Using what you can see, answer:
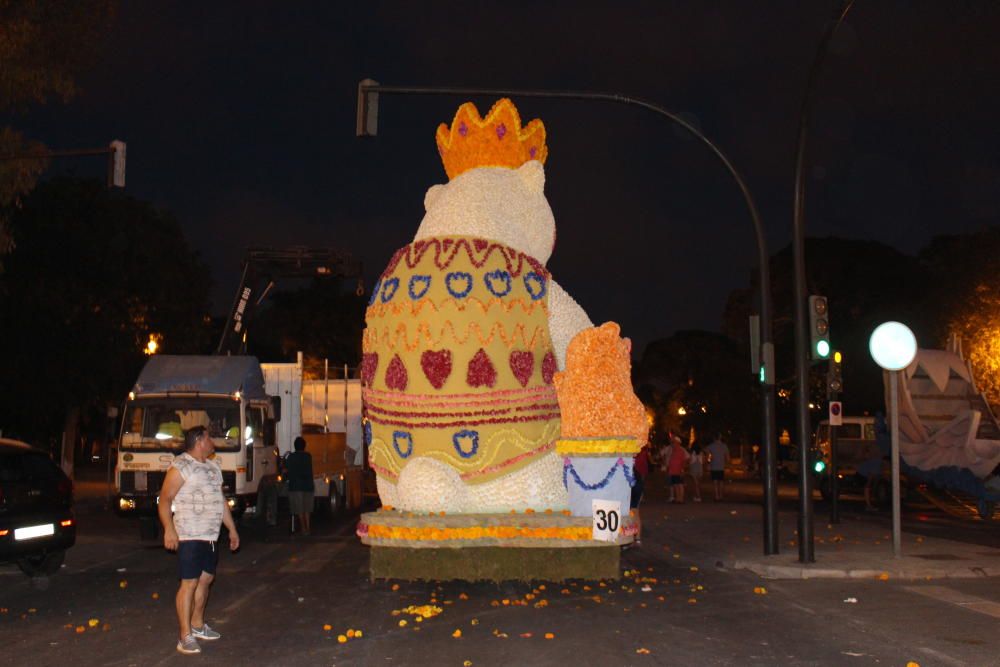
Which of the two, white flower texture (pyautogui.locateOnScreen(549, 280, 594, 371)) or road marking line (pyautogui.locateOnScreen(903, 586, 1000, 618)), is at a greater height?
white flower texture (pyautogui.locateOnScreen(549, 280, 594, 371))

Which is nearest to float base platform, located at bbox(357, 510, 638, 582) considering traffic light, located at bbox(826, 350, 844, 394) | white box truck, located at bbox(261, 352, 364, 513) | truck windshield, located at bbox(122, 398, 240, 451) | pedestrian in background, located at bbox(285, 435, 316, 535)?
pedestrian in background, located at bbox(285, 435, 316, 535)

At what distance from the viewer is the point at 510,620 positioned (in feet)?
29.9

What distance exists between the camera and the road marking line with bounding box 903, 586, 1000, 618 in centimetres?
986

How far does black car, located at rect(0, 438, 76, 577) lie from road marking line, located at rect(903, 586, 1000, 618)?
31.9 feet

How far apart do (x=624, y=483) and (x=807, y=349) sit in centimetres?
381

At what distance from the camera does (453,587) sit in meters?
11.0

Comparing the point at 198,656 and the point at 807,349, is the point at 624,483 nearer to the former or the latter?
the point at 807,349

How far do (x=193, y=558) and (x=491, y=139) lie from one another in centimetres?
591

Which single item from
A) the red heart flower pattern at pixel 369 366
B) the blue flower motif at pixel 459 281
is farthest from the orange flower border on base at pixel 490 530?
the blue flower motif at pixel 459 281

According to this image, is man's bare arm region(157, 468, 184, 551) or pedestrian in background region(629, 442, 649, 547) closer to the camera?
man's bare arm region(157, 468, 184, 551)

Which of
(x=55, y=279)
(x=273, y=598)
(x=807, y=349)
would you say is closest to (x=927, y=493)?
(x=807, y=349)

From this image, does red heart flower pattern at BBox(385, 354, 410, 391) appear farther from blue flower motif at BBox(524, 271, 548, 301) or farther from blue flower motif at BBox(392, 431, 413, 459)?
blue flower motif at BBox(524, 271, 548, 301)

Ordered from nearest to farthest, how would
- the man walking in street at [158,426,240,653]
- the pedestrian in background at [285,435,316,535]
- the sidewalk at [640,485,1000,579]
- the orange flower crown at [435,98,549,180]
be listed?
the man walking in street at [158,426,240,653] → the orange flower crown at [435,98,549,180] → the sidewalk at [640,485,1000,579] → the pedestrian in background at [285,435,316,535]

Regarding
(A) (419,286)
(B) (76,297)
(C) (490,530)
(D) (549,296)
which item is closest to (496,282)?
(D) (549,296)
